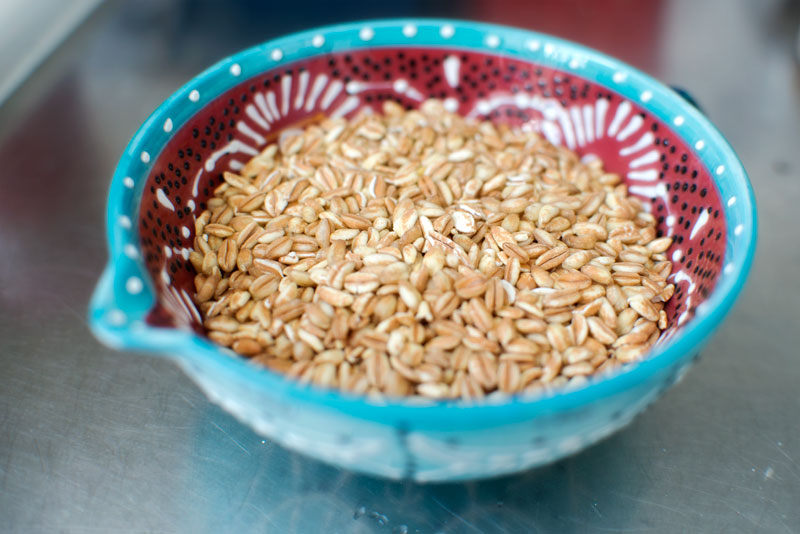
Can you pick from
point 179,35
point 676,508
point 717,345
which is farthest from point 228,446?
point 179,35

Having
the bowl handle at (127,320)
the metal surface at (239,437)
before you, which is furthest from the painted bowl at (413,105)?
the metal surface at (239,437)

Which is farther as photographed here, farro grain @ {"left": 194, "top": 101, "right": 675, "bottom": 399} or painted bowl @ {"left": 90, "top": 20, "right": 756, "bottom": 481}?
farro grain @ {"left": 194, "top": 101, "right": 675, "bottom": 399}

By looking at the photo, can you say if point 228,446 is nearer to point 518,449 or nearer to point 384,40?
point 518,449

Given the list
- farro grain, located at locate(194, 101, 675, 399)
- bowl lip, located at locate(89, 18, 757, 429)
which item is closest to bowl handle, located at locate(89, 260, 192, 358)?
bowl lip, located at locate(89, 18, 757, 429)

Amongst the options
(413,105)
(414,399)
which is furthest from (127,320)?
(413,105)

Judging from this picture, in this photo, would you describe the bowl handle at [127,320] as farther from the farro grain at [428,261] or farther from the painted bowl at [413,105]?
the farro grain at [428,261]

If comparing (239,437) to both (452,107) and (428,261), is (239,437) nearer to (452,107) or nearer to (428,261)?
(428,261)

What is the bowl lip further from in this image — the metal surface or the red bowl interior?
the metal surface
